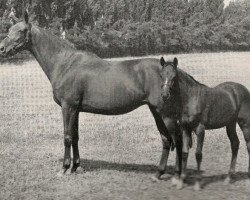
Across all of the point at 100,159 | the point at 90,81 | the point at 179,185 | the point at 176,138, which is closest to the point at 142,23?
the point at 100,159

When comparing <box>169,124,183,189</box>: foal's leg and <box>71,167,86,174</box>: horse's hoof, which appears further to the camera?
<box>71,167,86,174</box>: horse's hoof

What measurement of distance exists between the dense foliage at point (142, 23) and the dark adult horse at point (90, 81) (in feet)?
97.8

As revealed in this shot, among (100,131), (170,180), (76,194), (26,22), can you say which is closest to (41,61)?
(26,22)

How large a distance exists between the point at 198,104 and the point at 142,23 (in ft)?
151

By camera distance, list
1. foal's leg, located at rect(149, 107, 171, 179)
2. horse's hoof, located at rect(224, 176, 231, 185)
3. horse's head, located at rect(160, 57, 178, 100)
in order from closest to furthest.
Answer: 1. horse's head, located at rect(160, 57, 178, 100)
2. horse's hoof, located at rect(224, 176, 231, 185)
3. foal's leg, located at rect(149, 107, 171, 179)

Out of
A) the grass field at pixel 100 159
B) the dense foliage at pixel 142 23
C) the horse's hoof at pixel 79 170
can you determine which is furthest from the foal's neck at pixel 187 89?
the dense foliage at pixel 142 23

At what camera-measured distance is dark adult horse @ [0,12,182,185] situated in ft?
26.9

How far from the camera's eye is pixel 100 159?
33.6 feet

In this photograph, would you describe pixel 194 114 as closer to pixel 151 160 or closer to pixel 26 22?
pixel 151 160

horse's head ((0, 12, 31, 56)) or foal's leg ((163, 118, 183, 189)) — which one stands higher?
horse's head ((0, 12, 31, 56))

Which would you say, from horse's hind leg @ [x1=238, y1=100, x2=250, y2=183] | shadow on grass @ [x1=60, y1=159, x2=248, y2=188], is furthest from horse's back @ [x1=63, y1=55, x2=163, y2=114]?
horse's hind leg @ [x1=238, y1=100, x2=250, y2=183]

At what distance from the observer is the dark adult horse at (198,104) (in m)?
7.52

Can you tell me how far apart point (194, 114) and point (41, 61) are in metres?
3.21

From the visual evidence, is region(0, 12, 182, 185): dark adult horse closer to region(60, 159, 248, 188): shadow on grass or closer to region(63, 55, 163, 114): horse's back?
region(63, 55, 163, 114): horse's back
